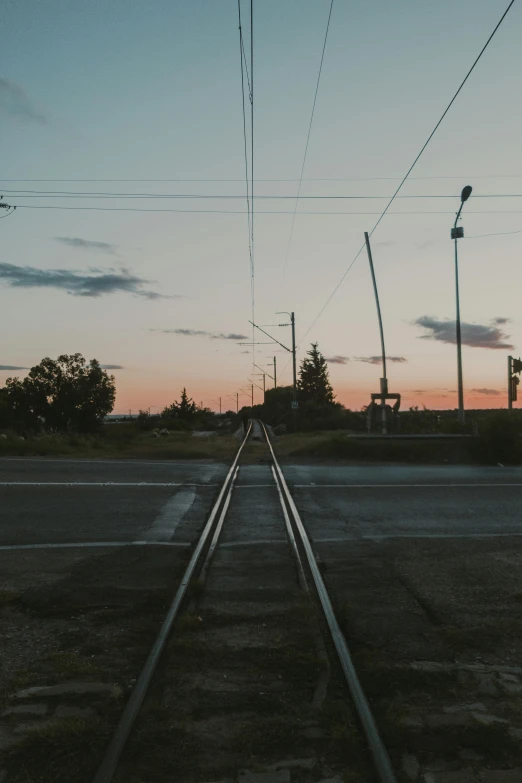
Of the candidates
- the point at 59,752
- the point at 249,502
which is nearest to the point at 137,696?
the point at 59,752

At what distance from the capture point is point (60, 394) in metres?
97.9

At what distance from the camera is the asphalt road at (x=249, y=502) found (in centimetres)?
1059

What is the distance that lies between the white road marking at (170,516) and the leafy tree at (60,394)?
8457 cm

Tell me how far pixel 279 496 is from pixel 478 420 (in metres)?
13.5

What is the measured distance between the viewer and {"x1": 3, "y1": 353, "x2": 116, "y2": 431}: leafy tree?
3824 inches

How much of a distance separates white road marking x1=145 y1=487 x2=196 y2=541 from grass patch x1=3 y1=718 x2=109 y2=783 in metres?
6.03

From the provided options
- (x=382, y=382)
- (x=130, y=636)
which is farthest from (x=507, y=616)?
(x=382, y=382)

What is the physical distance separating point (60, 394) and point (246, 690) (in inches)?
3822

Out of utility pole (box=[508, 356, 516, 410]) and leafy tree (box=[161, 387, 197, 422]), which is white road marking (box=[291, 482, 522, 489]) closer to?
utility pole (box=[508, 356, 516, 410])

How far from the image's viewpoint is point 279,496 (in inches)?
582

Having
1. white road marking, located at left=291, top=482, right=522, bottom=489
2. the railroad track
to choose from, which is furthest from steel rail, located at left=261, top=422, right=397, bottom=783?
white road marking, located at left=291, top=482, right=522, bottom=489

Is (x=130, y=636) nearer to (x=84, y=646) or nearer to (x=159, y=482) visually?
(x=84, y=646)

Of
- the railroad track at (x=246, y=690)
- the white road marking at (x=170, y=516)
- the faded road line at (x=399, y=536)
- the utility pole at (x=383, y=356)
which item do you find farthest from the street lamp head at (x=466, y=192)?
the railroad track at (x=246, y=690)

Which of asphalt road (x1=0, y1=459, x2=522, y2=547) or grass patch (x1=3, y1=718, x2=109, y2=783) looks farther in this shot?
asphalt road (x1=0, y1=459, x2=522, y2=547)
